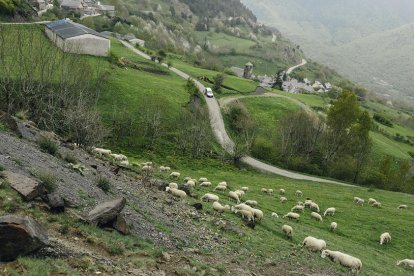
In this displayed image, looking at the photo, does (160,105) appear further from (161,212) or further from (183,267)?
(183,267)

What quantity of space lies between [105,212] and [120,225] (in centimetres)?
102

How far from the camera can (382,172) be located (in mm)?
84500

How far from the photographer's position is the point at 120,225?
1933 centimetres

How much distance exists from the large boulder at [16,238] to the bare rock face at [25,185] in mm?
3739

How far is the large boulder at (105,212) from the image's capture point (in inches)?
730

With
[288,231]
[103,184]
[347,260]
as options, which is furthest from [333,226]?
[103,184]

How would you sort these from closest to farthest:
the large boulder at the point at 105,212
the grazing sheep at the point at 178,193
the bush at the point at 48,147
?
the large boulder at the point at 105,212 → the bush at the point at 48,147 → the grazing sheep at the point at 178,193

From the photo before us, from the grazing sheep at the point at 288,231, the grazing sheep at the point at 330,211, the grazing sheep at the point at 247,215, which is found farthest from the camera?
the grazing sheep at the point at 330,211

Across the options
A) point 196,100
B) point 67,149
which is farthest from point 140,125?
point 67,149

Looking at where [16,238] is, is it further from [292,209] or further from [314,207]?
[314,207]

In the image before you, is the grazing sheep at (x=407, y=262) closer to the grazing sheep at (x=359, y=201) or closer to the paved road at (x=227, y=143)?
the grazing sheep at (x=359, y=201)

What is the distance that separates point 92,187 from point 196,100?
7748cm

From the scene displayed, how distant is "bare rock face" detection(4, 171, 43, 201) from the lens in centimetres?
1789

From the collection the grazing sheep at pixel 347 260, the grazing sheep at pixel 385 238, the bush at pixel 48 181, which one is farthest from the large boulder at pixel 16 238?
the grazing sheep at pixel 385 238
